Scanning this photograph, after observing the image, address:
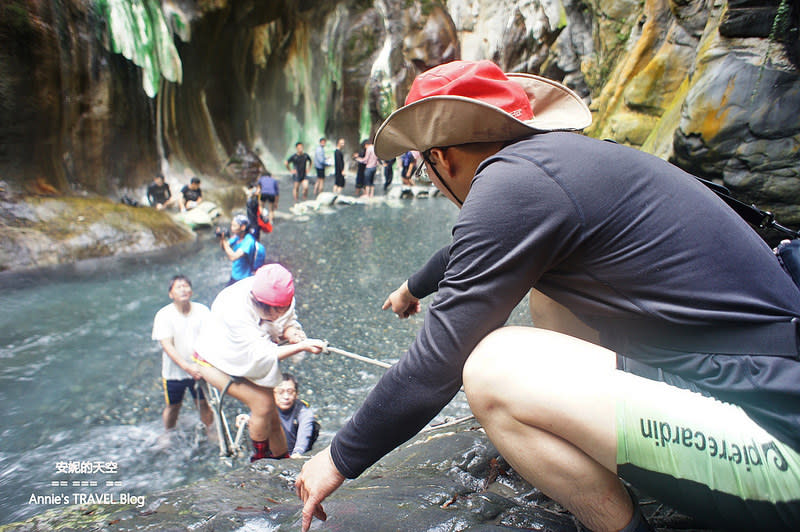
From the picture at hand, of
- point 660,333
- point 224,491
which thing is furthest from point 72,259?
point 660,333

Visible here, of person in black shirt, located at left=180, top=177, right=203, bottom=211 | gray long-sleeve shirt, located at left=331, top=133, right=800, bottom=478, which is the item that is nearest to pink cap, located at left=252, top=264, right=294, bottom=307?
gray long-sleeve shirt, located at left=331, top=133, right=800, bottom=478

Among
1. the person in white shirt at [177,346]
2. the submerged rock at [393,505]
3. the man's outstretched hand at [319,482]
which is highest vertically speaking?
the man's outstretched hand at [319,482]

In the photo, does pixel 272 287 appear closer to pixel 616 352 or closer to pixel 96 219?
pixel 616 352

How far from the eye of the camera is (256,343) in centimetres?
332

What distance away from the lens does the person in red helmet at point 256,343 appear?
3307 mm

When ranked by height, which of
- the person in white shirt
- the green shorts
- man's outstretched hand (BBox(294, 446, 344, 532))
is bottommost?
the person in white shirt

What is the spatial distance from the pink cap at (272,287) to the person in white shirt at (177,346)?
1.05m

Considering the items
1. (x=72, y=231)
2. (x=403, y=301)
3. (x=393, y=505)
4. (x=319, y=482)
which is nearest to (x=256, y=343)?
(x=403, y=301)

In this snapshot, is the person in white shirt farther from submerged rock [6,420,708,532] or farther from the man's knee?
the man's knee

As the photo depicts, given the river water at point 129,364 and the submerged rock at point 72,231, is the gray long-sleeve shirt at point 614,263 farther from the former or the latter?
the submerged rock at point 72,231

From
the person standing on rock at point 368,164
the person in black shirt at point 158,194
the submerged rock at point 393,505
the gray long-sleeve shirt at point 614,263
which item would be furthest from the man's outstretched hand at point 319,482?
the person standing on rock at point 368,164

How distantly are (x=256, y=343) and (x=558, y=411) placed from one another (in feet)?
8.26

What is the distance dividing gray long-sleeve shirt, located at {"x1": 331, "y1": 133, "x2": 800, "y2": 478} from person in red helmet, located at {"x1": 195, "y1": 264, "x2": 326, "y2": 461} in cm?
205

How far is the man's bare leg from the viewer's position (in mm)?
1155
